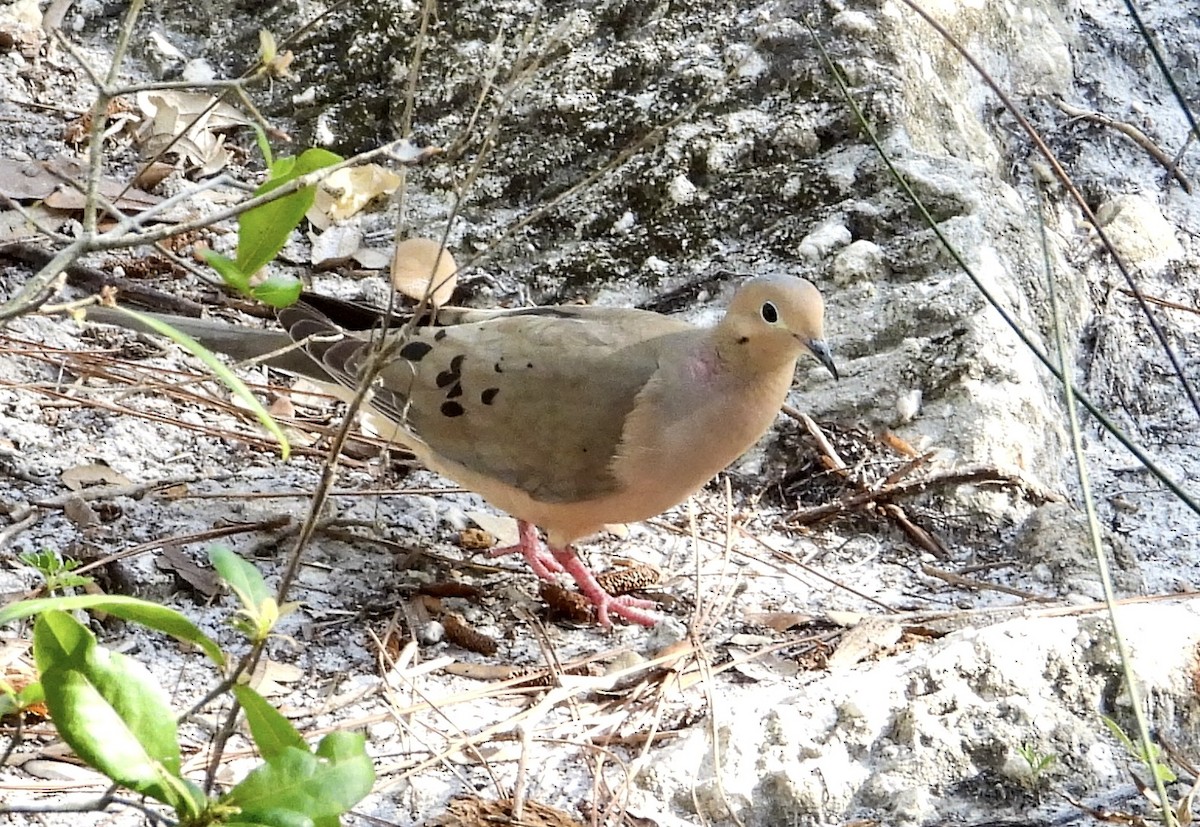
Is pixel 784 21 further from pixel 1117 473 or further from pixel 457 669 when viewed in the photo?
pixel 457 669

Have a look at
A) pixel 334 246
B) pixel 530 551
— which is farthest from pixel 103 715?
pixel 334 246

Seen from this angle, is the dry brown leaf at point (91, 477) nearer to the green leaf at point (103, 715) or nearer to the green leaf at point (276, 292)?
the green leaf at point (276, 292)

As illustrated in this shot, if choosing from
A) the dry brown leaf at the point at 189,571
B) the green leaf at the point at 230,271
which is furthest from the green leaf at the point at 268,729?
the dry brown leaf at the point at 189,571

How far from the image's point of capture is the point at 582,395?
2697mm

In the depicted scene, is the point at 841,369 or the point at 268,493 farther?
the point at 841,369

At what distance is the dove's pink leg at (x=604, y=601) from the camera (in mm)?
2611

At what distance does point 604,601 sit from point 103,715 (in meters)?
1.49

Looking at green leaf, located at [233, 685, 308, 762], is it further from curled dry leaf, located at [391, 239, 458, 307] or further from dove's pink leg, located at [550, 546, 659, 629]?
curled dry leaf, located at [391, 239, 458, 307]

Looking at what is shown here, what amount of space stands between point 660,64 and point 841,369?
1169 mm

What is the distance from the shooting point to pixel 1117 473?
323 cm

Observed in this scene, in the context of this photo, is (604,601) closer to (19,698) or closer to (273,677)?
(273,677)

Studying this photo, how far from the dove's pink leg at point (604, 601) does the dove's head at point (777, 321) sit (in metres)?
0.58

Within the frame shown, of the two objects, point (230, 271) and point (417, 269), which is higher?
point (417, 269)

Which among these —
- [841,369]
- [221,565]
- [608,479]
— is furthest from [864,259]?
[221,565]
